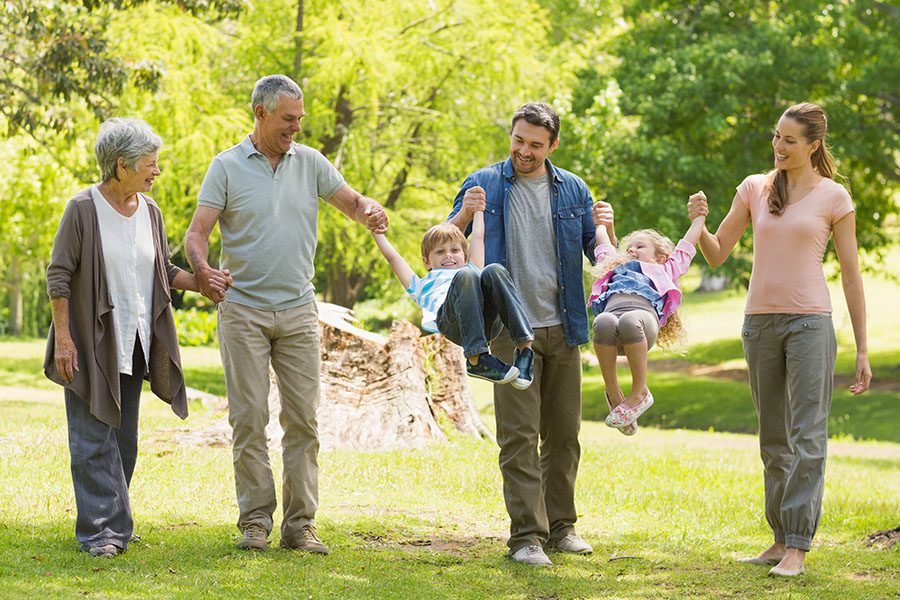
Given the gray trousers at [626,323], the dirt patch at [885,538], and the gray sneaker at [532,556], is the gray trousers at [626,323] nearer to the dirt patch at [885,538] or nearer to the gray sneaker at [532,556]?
the gray sneaker at [532,556]

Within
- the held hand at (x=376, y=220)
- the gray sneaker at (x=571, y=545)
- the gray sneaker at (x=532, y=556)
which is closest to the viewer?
the gray sneaker at (x=532, y=556)

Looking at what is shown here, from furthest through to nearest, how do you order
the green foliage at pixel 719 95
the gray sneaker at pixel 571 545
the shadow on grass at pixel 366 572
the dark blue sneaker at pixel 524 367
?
the green foliage at pixel 719 95, the gray sneaker at pixel 571 545, the dark blue sneaker at pixel 524 367, the shadow on grass at pixel 366 572

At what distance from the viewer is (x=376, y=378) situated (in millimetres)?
10938

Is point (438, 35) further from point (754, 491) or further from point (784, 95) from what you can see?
point (754, 491)

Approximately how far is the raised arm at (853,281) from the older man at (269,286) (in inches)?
92.5

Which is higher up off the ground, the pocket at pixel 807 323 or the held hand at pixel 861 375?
the pocket at pixel 807 323

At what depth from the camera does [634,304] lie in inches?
237

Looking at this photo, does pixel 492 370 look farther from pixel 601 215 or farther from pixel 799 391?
pixel 799 391

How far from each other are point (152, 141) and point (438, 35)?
49.8ft

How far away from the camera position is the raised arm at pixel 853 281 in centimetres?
600

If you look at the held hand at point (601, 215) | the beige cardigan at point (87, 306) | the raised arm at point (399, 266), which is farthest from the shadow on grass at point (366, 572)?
the held hand at point (601, 215)

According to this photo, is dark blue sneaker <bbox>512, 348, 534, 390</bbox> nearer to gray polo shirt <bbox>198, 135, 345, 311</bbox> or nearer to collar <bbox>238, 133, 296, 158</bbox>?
gray polo shirt <bbox>198, 135, 345, 311</bbox>

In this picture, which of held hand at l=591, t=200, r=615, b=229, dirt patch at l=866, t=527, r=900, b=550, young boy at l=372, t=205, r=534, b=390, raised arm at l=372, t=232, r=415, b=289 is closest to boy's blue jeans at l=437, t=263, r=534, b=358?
young boy at l=372, t=205, r=534, b=390

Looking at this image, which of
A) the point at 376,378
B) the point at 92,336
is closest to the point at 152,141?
the point at 92,336
